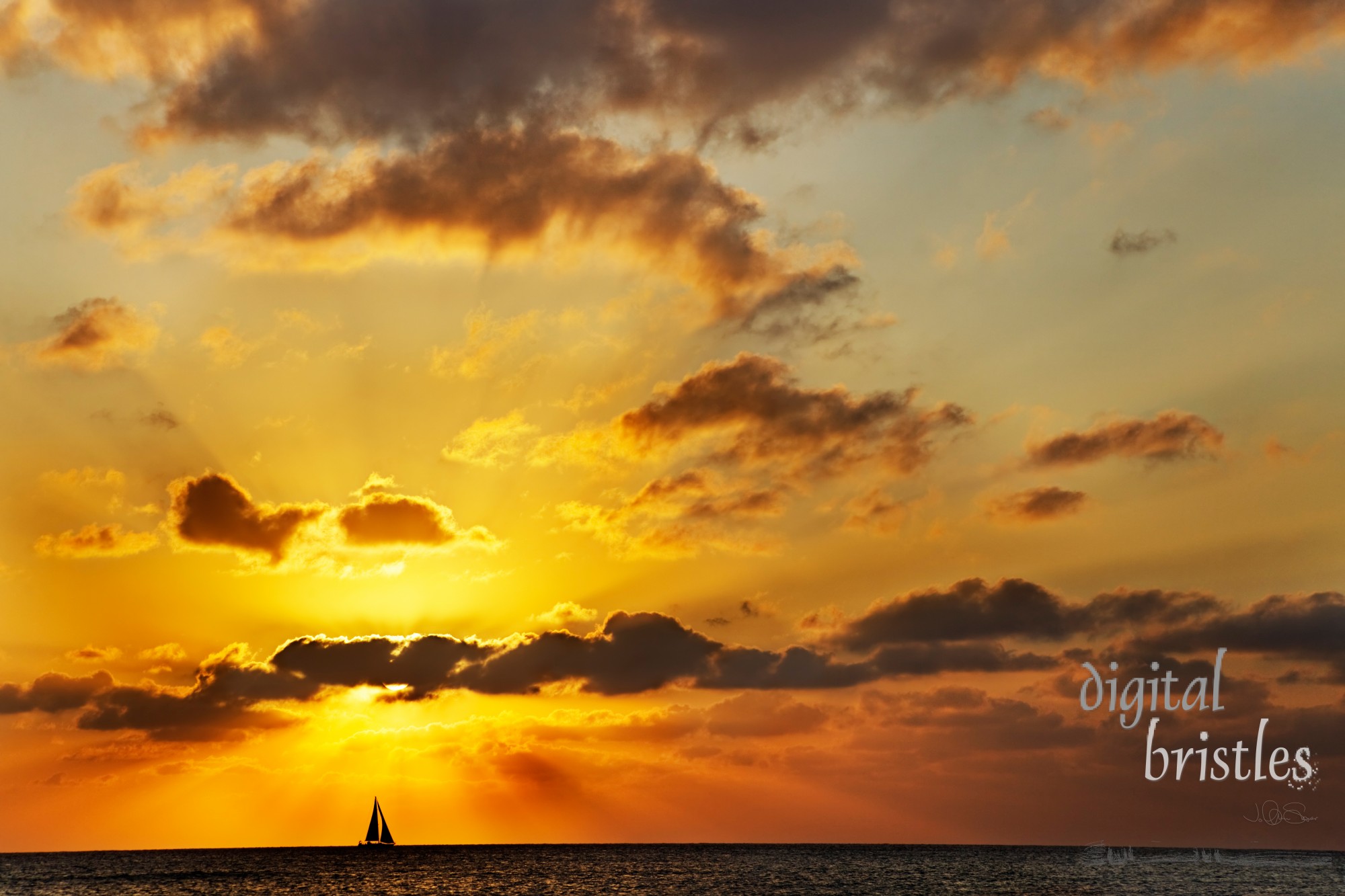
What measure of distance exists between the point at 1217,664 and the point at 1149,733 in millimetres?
12700

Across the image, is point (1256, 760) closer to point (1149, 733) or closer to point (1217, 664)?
point (1217, 664)

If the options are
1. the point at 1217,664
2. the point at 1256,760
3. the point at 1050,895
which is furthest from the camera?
the point at 1050,895

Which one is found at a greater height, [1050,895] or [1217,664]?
[1217,664]

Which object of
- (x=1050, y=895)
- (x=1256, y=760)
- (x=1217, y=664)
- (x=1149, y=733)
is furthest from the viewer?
(x=1050, y=895)

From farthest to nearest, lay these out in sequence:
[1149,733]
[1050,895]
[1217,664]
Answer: [1050,895], [1149,733], [1217,664]

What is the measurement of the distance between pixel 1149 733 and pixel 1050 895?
103037 mm

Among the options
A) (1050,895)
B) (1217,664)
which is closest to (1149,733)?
(1217,664)

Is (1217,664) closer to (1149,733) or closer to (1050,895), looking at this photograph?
(1149,733)

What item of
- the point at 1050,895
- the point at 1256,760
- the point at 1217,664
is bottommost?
the point at 1050,895

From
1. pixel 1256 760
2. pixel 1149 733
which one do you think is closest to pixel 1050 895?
pixel 1149 733

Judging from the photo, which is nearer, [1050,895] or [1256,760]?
[1256,760]

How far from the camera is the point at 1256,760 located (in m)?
94.7

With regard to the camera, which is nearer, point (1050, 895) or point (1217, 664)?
point (1217, 664)

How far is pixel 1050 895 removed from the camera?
19862 cm
